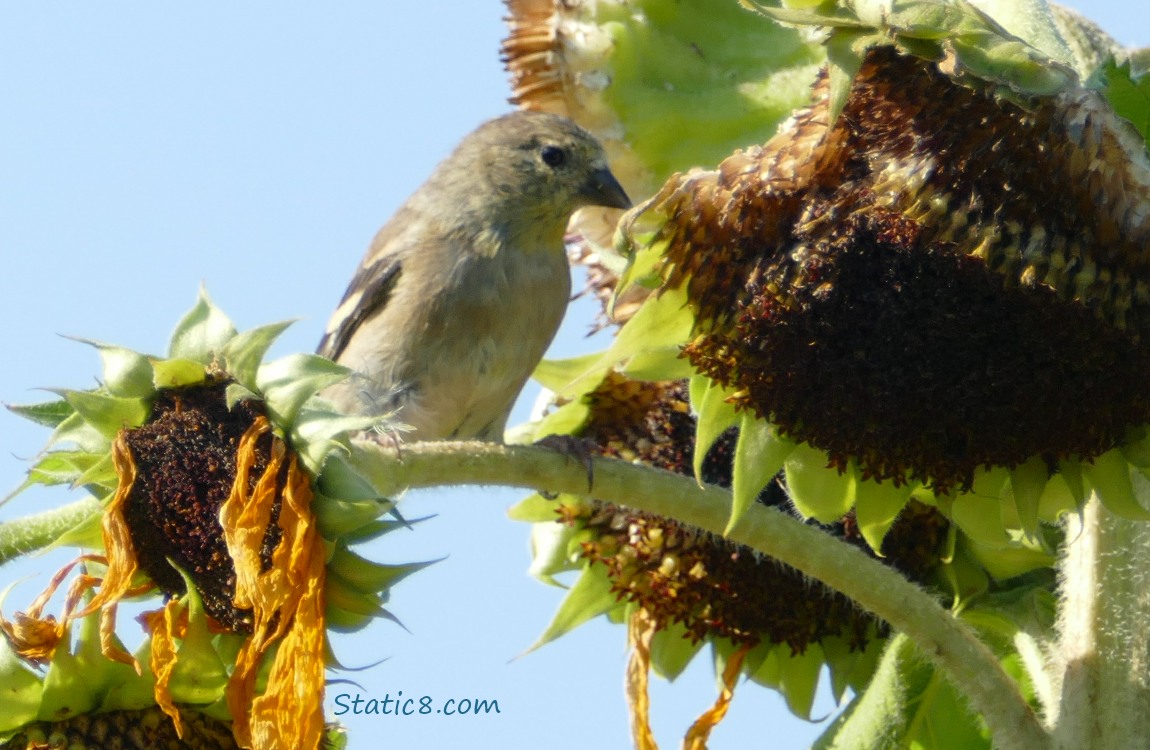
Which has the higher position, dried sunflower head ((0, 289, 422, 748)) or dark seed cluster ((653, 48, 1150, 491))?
dark seed cluster ((653, 48, 1150, 491))

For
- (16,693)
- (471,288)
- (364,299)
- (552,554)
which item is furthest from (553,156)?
(16,693)

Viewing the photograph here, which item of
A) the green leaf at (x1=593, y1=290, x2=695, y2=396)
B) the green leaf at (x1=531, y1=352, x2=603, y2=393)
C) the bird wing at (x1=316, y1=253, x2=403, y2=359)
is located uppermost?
the bird wing at (x1=316, y1=253, x2=403, y2=359)

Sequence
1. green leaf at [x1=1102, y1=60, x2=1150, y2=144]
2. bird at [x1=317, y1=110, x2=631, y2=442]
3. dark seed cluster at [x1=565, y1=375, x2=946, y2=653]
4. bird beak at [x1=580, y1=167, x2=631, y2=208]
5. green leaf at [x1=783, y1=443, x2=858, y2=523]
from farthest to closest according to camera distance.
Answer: bird at [x1=317, y1=110, x2=631, y2=442]
bird beak at [x1=580, y1=167, x2=631, y2=208]
dark seed cluster at [x1=565, y1=375, x2=946, y2=653]
green leaf at [x1=783, y1=443, x2=858, y2=523]
green leaf at [x1=1102, y1=60, x2=1150, y2=144]

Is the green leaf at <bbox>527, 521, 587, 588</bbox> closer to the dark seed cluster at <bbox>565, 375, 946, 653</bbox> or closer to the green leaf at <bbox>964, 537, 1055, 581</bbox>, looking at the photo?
the dark seed cluster at <bbox>565, 375, 946, 653</bbox>

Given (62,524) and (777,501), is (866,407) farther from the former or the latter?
(62,524)

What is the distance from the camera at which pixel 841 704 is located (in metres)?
4.58

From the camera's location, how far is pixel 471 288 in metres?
6.07

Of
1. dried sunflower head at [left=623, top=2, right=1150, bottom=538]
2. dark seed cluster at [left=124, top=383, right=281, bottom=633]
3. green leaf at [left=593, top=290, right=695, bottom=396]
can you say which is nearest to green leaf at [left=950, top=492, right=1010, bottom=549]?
dried sunflower head at [left=623, top=2, right=1150, bottom=538]

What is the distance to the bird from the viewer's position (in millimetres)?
5891

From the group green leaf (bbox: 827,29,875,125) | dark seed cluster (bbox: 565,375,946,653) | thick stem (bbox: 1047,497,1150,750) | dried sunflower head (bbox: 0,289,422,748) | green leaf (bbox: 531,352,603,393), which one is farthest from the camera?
green leaf (bbox: 531,352,603,393)

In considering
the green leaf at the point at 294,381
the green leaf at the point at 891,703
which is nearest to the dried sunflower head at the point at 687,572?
the green leaf at the point at 891,703

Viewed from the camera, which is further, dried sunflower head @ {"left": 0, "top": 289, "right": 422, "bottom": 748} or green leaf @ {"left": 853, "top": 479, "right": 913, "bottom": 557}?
A: green leaf @ {"left": 853, "top": 479, "right": 913, "bottom": 557}

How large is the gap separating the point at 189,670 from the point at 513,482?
775mm

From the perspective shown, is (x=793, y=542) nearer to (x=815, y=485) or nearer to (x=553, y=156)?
(x=815, y=485)
